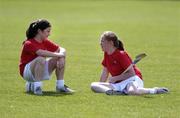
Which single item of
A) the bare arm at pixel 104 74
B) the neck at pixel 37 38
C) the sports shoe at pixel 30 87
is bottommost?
the sports shoe at pixel 30 87

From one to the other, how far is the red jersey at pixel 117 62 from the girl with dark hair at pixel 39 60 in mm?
859

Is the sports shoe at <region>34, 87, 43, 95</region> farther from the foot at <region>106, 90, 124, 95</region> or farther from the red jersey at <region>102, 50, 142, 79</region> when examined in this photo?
the red jersey at <region>102, 50, 142, 79</region>

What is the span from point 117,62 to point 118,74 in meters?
0.24

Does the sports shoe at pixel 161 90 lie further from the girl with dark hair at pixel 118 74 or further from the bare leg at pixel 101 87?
the bare leg at pixel 101 87

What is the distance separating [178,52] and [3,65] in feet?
20.7

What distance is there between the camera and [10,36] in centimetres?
2811

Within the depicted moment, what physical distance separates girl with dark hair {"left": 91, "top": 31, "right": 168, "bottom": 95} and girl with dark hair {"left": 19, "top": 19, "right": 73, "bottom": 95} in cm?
80

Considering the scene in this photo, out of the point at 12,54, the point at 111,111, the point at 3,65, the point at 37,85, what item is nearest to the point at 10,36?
the point at 12,54

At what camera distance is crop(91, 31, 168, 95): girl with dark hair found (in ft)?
42.7

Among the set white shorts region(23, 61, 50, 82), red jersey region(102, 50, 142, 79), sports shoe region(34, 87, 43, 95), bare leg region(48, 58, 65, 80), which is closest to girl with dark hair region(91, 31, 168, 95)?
red jersey region(102, 50, 142, 79)

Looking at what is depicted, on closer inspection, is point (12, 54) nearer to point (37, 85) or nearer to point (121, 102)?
point (37, 85)

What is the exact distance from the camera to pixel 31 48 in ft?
43.4

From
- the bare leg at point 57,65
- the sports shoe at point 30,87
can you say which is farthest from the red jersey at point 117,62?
the sports shoe at point 30,87

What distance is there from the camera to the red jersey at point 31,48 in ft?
43.5
